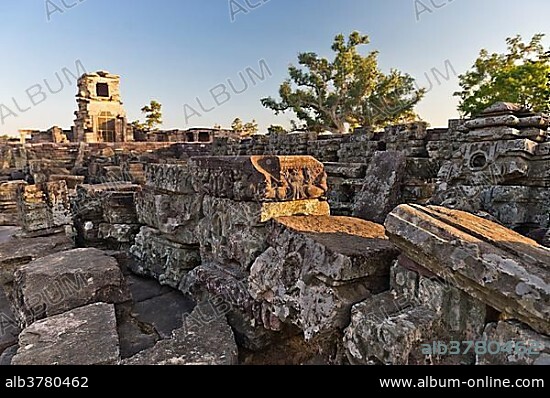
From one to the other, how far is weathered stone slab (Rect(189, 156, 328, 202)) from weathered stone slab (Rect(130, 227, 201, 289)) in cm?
69

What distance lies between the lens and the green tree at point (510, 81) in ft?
55.6

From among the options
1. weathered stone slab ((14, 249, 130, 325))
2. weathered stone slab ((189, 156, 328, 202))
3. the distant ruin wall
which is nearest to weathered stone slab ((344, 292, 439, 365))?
weathered stone slab ((189, 156, 328, 202))

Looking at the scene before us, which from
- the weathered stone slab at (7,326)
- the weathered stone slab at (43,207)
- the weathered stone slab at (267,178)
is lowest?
the weathered stone slab at (7,326)

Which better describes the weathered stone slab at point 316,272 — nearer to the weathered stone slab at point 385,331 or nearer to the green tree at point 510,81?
the weathered stone slab at point 385,331

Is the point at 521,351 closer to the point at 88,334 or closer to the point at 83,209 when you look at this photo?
the point at 88,334

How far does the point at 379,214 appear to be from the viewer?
389cm

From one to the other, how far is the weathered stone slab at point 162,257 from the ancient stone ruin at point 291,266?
1 centimetres

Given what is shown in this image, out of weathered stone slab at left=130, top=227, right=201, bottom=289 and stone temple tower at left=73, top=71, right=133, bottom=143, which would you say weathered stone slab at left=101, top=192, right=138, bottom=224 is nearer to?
weathered stone slab at left=130, top=227, right=201, bottom=289

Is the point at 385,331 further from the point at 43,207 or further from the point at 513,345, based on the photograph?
the point at 43,207

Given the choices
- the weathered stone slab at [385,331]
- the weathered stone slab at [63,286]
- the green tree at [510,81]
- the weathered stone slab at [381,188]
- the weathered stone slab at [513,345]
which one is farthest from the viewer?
the green tree at [510,81]

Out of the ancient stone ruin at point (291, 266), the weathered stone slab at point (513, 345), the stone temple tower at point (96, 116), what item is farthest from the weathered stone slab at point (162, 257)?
the stone temple tower at point (96, 116)
